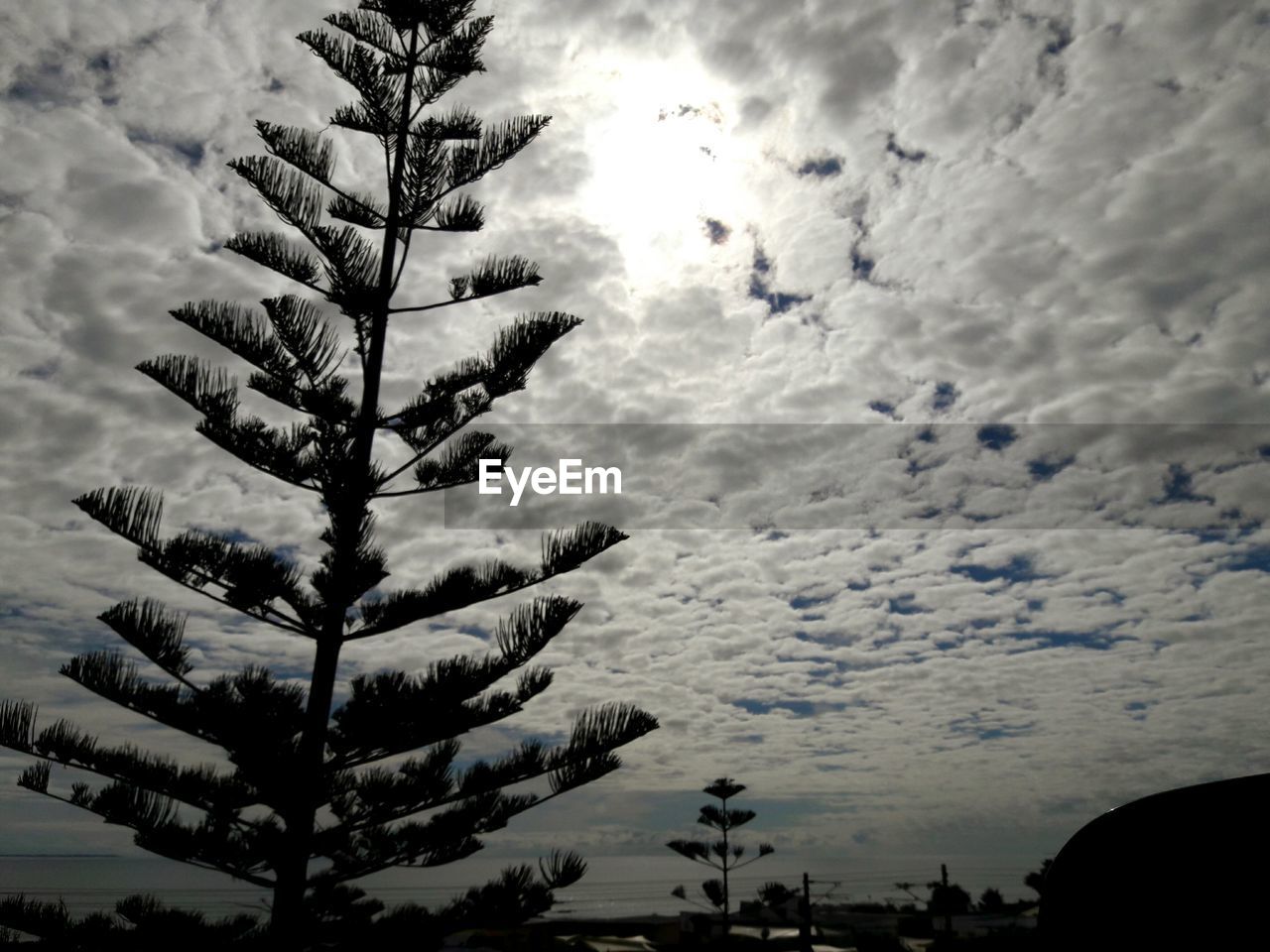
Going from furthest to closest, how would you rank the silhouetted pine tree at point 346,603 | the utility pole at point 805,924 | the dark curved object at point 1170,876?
1. the utility pole at point 805,924
2. the silhouetted pine tree at point 346,603
3. the dark curved object at point 1170,876

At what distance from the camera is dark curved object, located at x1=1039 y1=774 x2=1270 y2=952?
2.91ft

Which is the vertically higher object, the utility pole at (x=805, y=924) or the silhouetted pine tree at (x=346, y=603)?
the silhouetted pine tree at (x=346, y=603)

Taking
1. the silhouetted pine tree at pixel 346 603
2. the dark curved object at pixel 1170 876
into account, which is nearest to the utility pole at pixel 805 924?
the silhouetted pine tree at pixel 346 603


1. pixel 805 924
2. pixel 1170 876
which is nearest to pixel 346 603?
pixel 1170 876

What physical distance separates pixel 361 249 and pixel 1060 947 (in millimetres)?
4632

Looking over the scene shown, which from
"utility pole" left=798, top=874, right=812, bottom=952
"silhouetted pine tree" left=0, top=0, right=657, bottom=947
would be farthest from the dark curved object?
"utility pole" left=798, top=874, right=812, bottom=952

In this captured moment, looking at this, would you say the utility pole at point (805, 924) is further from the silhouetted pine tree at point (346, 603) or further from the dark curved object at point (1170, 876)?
the dark curved object at point (1170, 876)

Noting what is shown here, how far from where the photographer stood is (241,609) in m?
4.30

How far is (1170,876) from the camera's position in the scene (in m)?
0.92

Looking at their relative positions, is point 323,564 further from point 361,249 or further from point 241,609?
point 361,249

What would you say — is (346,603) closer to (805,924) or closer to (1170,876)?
(1170,876)

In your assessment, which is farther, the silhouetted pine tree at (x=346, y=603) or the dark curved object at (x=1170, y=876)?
the silhouetted pine tree at (x=346, y=603)

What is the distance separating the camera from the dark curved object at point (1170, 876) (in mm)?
888

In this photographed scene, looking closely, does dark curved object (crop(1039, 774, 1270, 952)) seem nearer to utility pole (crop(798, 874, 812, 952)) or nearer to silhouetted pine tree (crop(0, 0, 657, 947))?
silhouetted pine tree (crop(0, 0, 657, 947))
